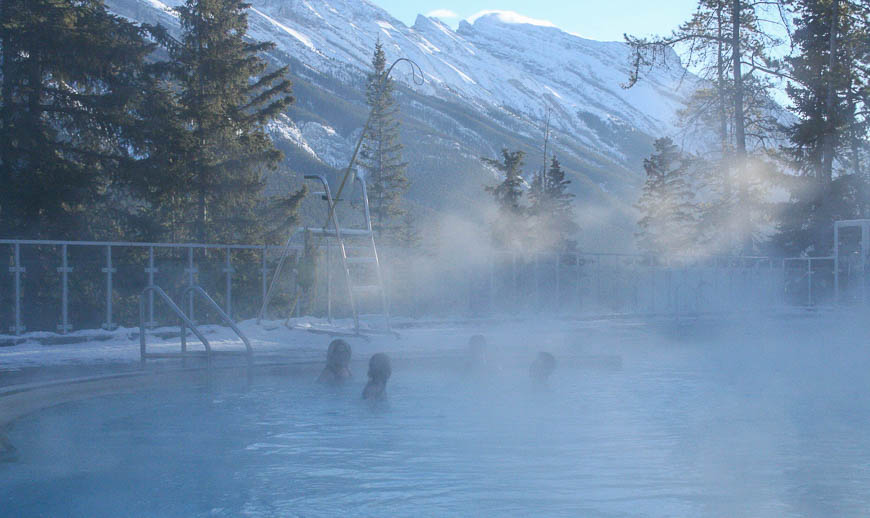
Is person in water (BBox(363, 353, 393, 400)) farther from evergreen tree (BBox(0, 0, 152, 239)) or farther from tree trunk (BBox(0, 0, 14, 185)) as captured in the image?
tree trunk (BBox(0, 0, 14, 185))

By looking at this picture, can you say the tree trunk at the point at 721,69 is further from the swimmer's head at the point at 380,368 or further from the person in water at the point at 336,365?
the swimmer's head at the point at 380,368

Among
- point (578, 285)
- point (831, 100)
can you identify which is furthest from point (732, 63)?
point (578, 285)

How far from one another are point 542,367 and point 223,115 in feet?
45.3

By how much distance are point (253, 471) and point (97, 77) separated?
1278cm

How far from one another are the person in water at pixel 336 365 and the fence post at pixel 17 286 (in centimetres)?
410

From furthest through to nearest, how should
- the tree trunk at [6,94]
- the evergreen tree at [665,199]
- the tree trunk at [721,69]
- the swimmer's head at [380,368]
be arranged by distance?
the evergreen tree at [665,199] → the tree trunk at [721,69] → the tree trunk at [6,94] → the swimmer's head at [380,368]

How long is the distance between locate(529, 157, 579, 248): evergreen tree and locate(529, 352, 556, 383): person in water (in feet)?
90.0

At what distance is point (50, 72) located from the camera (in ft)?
48.1

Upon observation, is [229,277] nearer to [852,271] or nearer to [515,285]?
[515,285]

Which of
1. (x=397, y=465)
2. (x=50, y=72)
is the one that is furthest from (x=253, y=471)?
(x=50, y=72)

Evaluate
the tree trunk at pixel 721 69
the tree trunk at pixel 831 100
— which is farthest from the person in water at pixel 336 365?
the tree trunk at pixel 831 100

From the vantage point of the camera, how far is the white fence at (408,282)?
9453 mm

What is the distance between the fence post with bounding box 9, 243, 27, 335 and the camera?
9.05 meters

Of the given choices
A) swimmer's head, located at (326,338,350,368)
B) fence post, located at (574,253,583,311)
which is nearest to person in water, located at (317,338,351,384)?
swimmer's head, located at (326,338,350,368)
